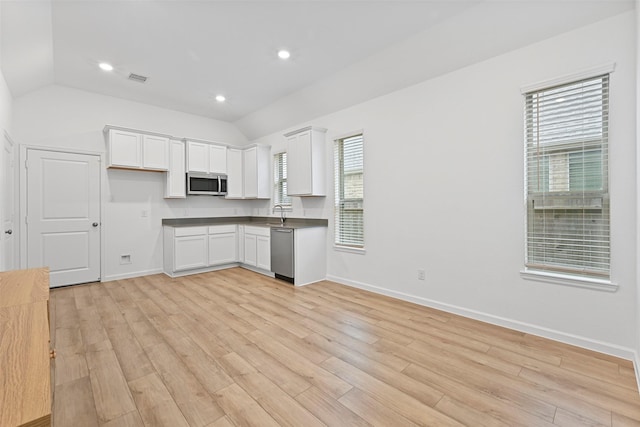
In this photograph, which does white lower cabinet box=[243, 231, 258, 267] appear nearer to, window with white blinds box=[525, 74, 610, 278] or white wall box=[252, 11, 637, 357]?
white wall box=[252, 11, 637, 357]

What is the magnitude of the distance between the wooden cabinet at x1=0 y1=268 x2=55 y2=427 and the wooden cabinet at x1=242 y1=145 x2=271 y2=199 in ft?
14.4

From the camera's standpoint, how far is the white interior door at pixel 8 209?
3314mm

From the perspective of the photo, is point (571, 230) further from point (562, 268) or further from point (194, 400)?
point (194, 400)

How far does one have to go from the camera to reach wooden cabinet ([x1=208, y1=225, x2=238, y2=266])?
546 centimetres

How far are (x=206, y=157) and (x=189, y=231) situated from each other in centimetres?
146

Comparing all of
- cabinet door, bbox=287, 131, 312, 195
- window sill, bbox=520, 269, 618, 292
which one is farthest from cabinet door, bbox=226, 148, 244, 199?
window sill, bbox=520, 269, 618, 292

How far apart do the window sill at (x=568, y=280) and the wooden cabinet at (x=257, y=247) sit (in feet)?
11.8

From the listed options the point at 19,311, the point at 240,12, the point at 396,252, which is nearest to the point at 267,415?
the point at 19,311

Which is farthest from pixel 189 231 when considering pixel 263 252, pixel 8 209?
pixel 8 209

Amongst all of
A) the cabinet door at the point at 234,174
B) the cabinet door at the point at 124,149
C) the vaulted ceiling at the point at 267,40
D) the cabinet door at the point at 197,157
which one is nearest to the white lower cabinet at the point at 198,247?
the cabinet door at the point at 234,174

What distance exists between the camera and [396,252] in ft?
12.7

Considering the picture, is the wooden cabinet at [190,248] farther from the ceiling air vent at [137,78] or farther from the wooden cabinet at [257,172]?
the ceiling air vent at [137,78]

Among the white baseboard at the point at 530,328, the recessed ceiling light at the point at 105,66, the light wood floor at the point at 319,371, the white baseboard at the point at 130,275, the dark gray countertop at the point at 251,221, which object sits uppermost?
the recessed ceiling light at the point at 105,66

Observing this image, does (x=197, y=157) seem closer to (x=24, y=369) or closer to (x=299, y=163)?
(x=299, y=163)
